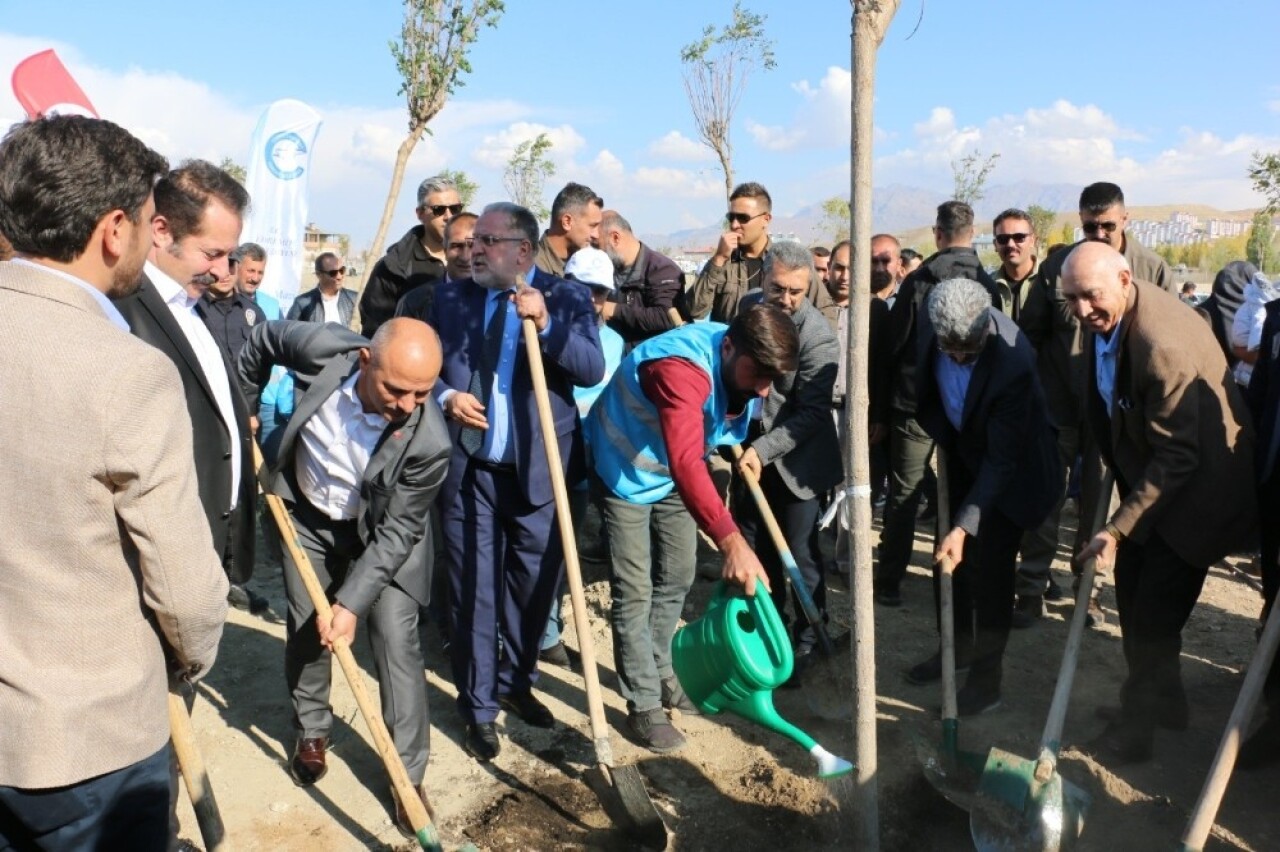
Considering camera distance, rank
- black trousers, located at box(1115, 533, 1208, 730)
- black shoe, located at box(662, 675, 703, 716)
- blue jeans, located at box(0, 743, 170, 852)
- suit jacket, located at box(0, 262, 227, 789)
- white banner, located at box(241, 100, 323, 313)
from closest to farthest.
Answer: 1. suit jacket, located at box(0, 262, 227, 789)
2. blue jeans, located at box(0, 743, 170, 852)
3. black trousers, located at box(1115, 533, 1208, 730)
4. black shoe, located at box(662, 675, 703, 716)
5. white banner, located at box(241, 100, 323, 313)

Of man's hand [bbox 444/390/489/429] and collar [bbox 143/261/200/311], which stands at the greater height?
collar [bbox 143/261/200/311]

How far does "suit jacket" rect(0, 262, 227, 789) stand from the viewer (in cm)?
157

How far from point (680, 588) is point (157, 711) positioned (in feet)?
8.46

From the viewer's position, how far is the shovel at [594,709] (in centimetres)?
329

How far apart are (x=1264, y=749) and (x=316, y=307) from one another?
20.5 feet

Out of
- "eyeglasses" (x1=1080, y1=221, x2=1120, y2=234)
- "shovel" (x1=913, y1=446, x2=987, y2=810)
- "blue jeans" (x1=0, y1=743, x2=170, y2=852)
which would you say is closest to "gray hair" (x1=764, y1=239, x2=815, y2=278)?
"shovel" (x1=913, y1=446, x2=987, y2=810)

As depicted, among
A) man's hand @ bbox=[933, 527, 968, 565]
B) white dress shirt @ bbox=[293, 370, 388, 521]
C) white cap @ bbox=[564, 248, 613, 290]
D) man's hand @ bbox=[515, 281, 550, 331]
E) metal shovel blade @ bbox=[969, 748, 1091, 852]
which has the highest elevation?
white cap @ bbox=[564, 248, 613, 290]

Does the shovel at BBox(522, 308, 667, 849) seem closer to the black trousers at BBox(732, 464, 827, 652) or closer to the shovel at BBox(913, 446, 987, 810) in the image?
the shovel at BBox(913, 446, 987, 810)

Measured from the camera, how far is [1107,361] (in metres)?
3.61

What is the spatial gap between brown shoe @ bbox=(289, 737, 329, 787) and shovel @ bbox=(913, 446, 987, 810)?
7.63 feet

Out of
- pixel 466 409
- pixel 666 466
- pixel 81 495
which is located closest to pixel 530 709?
pixel 666 466

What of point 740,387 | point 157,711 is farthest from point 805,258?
point 157,711

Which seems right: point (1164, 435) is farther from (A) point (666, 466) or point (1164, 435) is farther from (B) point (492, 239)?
(B) point (492, 239)

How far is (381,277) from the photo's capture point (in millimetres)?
5430
